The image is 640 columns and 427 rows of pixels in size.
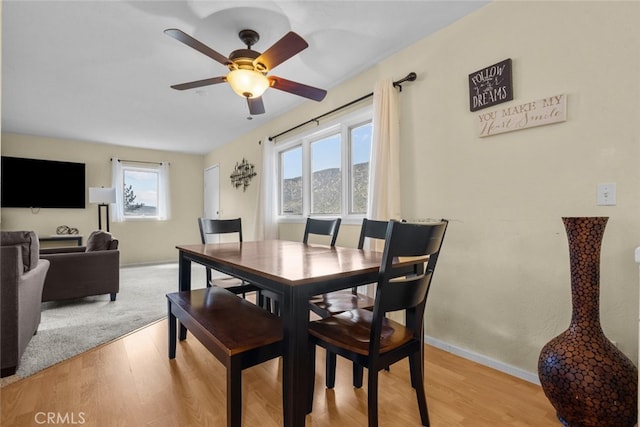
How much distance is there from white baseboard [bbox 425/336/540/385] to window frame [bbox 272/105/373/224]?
1260mm

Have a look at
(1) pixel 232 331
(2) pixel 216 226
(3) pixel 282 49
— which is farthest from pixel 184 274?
(3) pixel 282 49

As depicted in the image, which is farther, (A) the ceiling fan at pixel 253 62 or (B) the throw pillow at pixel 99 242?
(B) the throw pillow at pixel 99 242

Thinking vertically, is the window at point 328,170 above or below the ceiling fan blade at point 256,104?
below

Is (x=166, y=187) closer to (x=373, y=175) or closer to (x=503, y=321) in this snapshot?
(x=373, y=175)

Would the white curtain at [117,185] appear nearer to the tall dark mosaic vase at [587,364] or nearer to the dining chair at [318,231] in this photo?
the dining chair at [318,231]

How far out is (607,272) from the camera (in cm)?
161

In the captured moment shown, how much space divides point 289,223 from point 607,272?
10.3ft

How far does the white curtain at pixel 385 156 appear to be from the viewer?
251cm

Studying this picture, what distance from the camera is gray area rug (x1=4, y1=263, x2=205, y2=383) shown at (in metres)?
2.16

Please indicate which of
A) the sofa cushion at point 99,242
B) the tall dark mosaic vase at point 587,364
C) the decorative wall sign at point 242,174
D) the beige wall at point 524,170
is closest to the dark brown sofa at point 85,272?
the sofa cushion at point 99,242

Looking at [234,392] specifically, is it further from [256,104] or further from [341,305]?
[256,104]

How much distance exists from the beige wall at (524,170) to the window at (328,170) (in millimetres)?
629

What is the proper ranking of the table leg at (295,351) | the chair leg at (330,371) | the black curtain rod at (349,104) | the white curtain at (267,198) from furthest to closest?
the white curtain at (267,198)
the black curtain rod at (349,104)
the chair leg at (330,371)
the table leg at (295,351)

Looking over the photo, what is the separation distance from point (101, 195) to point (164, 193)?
1355 millimetres
